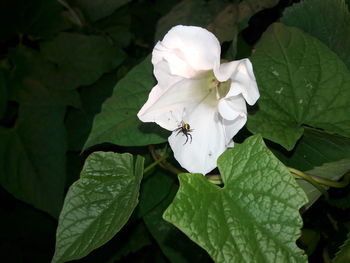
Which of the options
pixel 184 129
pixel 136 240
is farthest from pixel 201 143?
pixel 136 240

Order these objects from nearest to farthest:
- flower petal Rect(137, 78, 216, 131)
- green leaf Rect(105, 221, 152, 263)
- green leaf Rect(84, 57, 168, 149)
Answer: flower petal Rect(137, 78, 216, 131)
green leaf Rect(84, 57, 168, 149)
green leaf Rect(105, 221, 152, 263)

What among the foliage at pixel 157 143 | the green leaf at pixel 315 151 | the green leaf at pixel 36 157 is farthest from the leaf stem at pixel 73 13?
the green leaf at pixel 315 151

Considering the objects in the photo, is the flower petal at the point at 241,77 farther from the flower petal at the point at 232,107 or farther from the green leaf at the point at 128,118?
the green leaf at the point at 128,118

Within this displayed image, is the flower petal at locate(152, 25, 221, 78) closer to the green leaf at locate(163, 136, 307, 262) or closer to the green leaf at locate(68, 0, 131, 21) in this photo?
the green leaf at locate(163, 136, 307, 262)

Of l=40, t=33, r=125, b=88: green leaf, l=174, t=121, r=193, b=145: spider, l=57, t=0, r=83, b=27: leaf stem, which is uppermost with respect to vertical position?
l=174, t=121, r=193, b=145: spider

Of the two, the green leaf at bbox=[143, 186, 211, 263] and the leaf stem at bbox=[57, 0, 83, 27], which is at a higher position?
the leaf stem at bbox=[57, 0, 83, 27]

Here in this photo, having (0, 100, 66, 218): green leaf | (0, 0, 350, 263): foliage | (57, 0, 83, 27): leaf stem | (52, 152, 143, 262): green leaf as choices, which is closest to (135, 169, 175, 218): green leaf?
(0, 0, 350, 263): foliage
